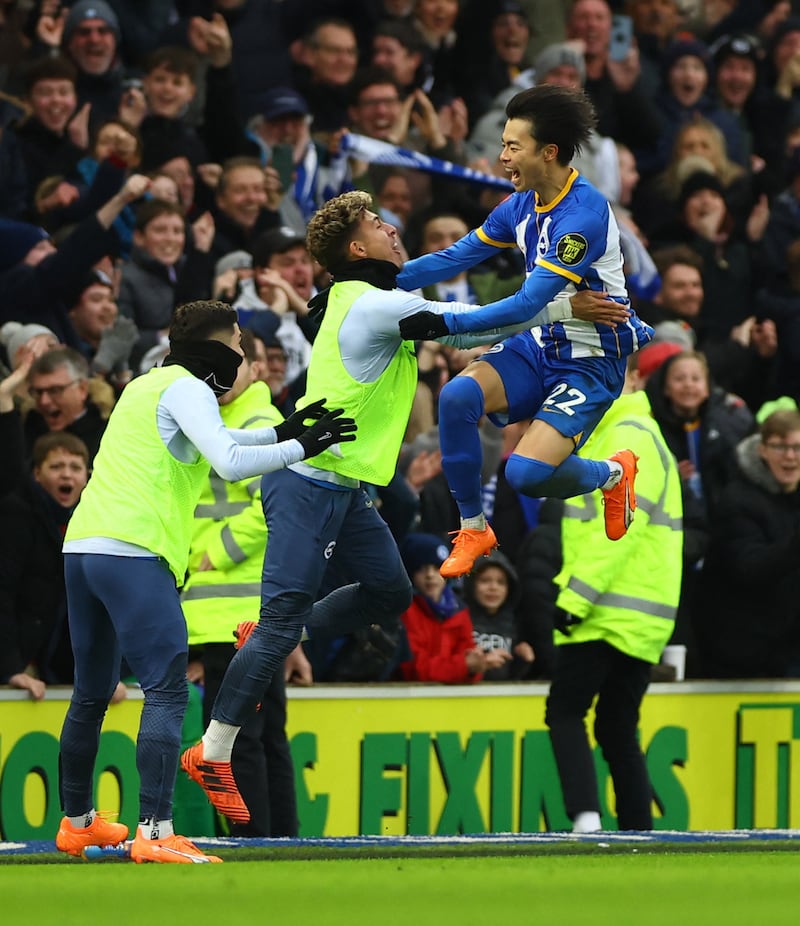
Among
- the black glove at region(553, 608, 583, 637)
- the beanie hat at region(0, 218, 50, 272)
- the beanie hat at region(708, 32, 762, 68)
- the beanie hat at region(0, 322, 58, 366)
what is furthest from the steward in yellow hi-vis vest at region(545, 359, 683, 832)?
the beanie hat at region(708, 32, 762, 68)

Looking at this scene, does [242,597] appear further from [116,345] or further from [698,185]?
[698,185]

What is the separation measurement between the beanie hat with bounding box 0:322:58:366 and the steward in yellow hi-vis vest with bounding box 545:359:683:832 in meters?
2.69

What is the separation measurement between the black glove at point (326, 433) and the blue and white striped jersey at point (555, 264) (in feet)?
1.65

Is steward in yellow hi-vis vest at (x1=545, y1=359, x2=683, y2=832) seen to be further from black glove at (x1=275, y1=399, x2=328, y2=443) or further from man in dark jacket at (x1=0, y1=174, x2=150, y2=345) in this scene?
man in dark jacket at (x1=0, y1=174, x2=150, y2=345)

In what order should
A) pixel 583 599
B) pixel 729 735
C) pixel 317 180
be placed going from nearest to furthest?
1. pixel 583 599
2. pixel 729 735
3. pixel 317 180

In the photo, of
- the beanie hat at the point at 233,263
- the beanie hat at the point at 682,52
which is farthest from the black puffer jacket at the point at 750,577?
the beanie hat at the point at 682,52

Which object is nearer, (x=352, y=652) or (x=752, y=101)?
(x=352, y=652)

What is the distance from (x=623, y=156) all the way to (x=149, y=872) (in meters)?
7.79

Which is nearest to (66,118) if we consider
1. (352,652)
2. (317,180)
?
(317,180)

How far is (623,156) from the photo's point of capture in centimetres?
1292

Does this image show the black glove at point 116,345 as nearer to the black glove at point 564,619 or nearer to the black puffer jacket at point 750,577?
the black glove at point 564,619

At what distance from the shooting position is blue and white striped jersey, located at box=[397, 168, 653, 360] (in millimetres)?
6980

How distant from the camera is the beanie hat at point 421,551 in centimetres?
939

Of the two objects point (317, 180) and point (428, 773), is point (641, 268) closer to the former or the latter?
point (317, 180)
